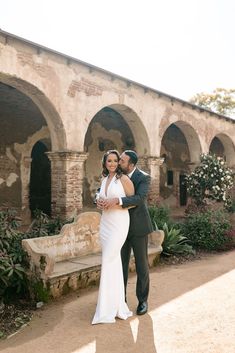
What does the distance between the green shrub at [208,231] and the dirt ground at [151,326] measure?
9.97ft

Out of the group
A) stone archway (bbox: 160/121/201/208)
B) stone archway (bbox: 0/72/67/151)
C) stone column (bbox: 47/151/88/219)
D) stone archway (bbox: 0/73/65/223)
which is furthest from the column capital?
stone archway (bbox: 160/121/201/208)

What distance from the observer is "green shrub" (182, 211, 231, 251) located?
8633 mm

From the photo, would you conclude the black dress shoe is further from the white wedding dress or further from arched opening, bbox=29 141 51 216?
arched opening, bbox=29 141 51 216

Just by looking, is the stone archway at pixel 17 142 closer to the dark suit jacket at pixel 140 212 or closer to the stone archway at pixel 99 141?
the stone archway at pixel 99 141

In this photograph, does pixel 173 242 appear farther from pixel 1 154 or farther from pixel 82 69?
pixel 1 154

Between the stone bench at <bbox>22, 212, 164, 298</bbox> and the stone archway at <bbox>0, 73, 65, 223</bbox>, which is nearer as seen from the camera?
the stone bench at <bbox>22, 212, 164, 298</bbox>

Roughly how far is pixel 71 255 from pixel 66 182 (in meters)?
2.96

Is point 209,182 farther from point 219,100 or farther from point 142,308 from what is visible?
point 219,100

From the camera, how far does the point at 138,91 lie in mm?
11031

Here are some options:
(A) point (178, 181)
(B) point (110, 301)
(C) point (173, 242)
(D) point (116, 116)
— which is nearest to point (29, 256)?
(B) point (110, 301)

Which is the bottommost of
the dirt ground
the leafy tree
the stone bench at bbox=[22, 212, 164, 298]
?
the dirt ground

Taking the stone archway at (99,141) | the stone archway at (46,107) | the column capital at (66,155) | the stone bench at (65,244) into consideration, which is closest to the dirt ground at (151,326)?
the stone bench at (65,244)

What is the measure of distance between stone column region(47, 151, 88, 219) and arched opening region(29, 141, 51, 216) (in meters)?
3.22

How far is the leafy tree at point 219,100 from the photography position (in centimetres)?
→ 3269
